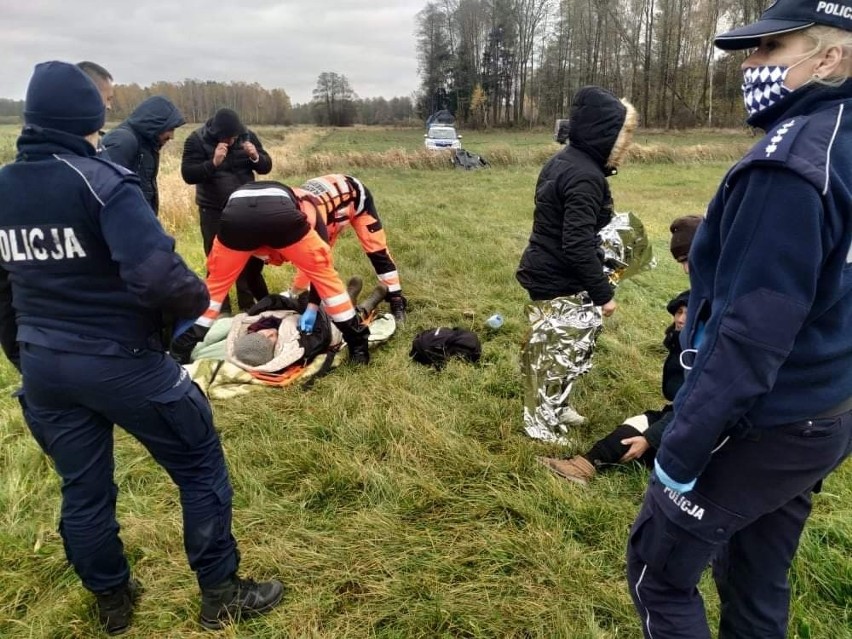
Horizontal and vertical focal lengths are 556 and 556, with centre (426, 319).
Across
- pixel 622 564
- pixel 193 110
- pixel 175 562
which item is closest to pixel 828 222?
pixel 622 564

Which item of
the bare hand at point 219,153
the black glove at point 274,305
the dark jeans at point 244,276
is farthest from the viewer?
the dark jeans at point 244,276

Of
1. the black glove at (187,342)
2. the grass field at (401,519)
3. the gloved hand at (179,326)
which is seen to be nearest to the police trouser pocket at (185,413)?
the gloved hand at (179,326)

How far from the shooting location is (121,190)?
1.74m

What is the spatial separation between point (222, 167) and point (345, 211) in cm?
129

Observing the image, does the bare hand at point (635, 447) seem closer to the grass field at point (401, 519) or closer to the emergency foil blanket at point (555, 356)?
the grass field at point (401, 519)

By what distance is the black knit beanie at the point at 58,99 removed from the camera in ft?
5.66

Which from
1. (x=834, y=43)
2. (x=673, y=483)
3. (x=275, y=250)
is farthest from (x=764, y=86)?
(x=275, y=250)

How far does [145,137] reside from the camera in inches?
173

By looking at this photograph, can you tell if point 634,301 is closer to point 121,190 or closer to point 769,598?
point 769,598

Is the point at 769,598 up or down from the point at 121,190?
down

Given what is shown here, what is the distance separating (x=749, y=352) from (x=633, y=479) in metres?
1.92

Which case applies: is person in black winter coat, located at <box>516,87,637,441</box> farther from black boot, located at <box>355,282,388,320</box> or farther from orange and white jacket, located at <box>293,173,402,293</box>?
black boot, located at <box>355,282,388,320</box>

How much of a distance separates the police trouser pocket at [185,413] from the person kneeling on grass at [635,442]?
1.80m

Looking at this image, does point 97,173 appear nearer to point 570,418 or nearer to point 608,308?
point 608,308
